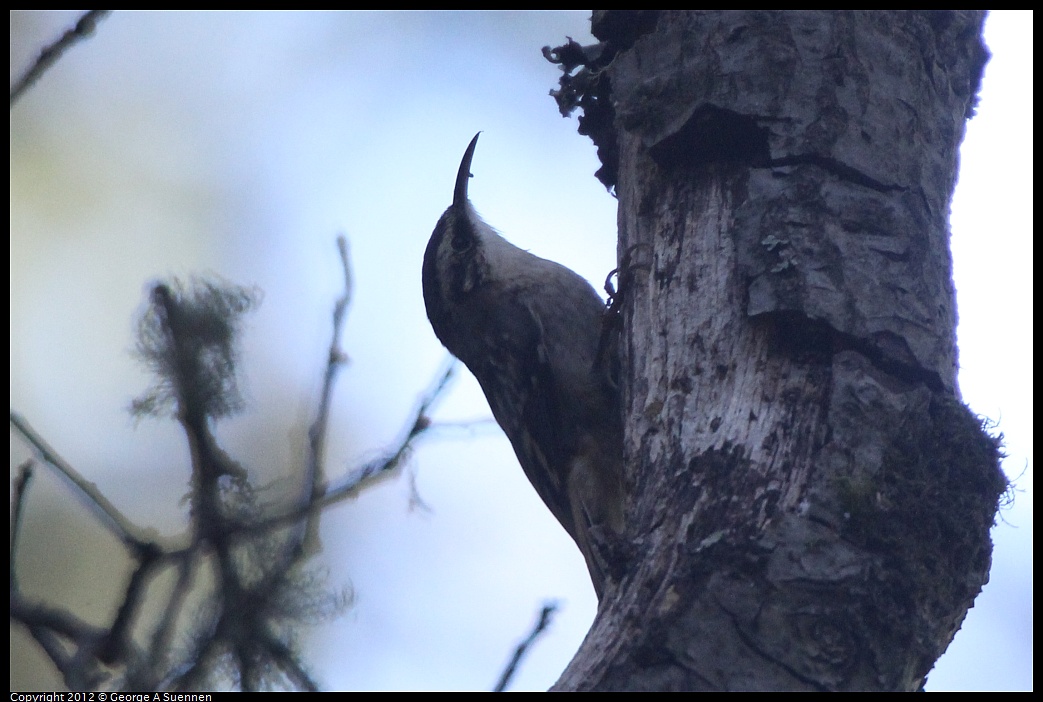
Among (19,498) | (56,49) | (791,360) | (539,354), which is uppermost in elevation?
(539,354)

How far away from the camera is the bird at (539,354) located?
9.93 feet

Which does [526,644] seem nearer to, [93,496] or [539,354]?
[93,496]

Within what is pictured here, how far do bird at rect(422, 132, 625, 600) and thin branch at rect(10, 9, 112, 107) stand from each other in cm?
170

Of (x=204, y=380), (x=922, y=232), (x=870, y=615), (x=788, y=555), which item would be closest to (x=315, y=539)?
(x=204, y=380)

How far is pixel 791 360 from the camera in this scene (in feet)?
6.14

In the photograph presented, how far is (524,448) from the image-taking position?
3.38 meters

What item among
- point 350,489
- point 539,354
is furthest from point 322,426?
point 539,354

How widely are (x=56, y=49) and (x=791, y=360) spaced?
1.33 metres

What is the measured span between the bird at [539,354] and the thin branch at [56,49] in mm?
1704

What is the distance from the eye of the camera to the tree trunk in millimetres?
1582

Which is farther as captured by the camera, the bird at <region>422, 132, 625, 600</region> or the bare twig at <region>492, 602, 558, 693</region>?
the bird at <region>422, 132, 625, 600</region>

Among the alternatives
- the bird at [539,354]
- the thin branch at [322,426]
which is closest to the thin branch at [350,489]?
the thin branch at [322,426]

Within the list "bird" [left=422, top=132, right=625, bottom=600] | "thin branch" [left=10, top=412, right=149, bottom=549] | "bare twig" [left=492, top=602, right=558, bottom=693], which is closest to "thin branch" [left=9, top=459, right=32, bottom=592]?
"thin branch" [left=10, top=412, right=149, bottom=549]

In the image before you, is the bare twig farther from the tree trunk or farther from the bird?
the bird
